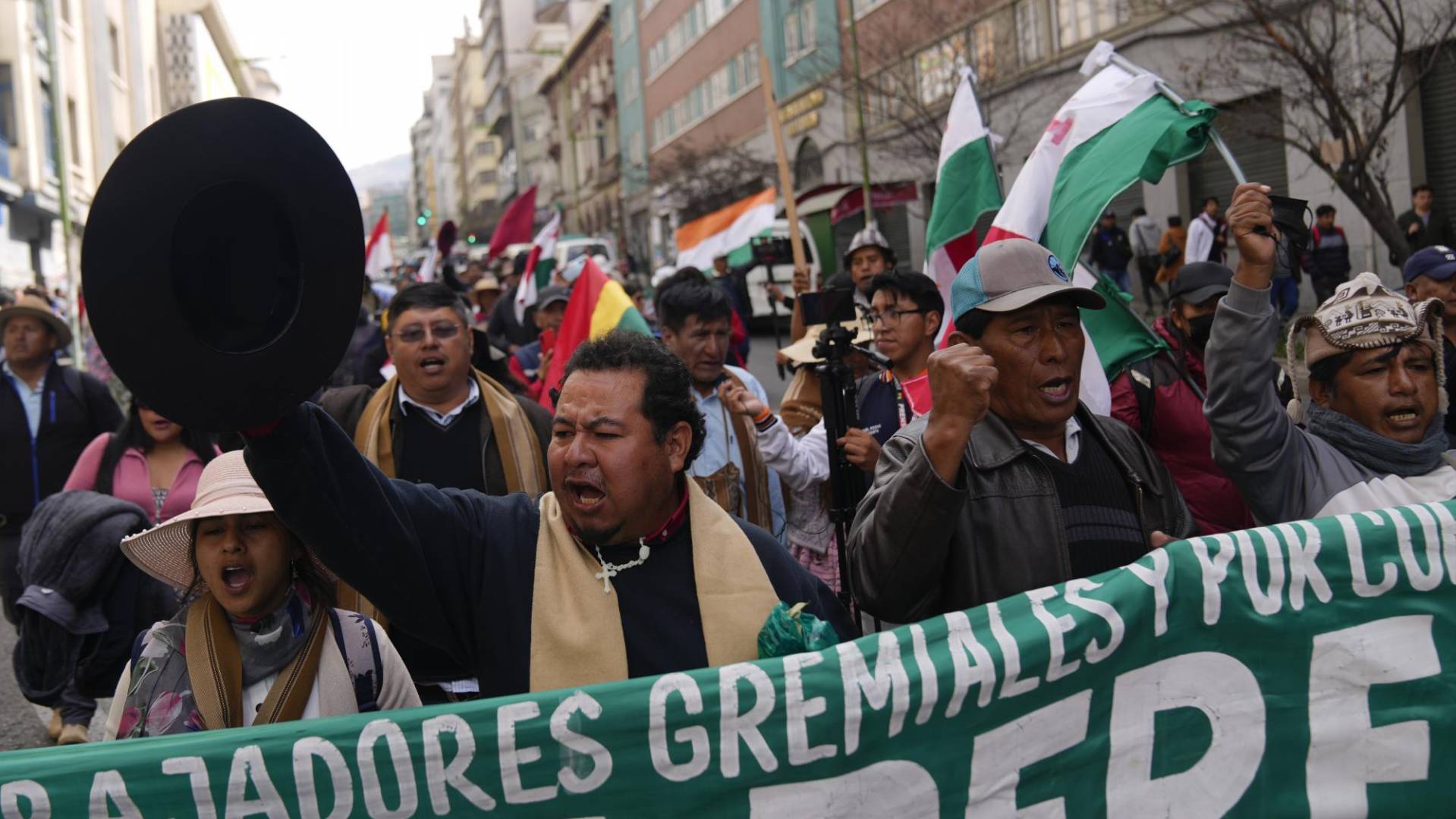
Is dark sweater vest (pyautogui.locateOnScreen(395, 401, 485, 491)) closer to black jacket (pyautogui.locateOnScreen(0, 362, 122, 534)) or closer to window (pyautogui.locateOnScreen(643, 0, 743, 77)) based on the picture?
black jacket (pyautogui.locateOnScreen(0, 362, 122, 534))

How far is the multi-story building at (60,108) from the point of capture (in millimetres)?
30625

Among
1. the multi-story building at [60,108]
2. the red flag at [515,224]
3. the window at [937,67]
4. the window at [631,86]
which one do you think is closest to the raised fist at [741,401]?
the red flag at [515,224]

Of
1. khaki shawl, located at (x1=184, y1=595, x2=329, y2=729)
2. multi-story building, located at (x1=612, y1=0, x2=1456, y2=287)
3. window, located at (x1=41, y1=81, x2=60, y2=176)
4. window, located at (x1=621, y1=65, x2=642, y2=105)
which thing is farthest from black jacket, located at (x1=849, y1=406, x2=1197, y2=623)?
window, located at (x1=621, y1=65, x2=642, y2=105)

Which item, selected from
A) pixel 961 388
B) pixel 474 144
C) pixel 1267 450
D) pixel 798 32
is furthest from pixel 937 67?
pixel 474 144

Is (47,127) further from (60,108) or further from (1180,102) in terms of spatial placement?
(1180,102)

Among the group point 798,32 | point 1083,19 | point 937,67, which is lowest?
point 937,67

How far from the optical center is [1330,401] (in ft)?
11.5

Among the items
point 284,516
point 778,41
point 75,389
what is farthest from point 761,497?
point 778,41

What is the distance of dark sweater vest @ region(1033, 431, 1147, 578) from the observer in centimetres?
290

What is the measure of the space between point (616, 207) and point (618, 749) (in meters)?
62.9

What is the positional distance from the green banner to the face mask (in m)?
1.91

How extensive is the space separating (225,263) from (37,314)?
497 centimetres

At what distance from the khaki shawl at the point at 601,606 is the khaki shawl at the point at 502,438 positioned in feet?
5.20

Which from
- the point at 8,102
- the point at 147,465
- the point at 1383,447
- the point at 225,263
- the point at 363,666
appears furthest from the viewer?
the point at 8,102
